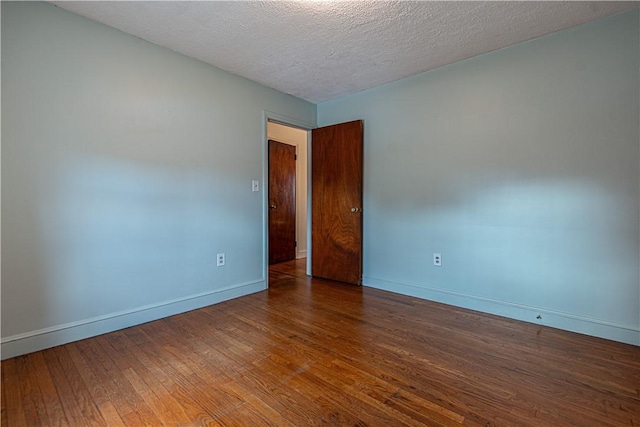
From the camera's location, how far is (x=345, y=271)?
12.0 feet

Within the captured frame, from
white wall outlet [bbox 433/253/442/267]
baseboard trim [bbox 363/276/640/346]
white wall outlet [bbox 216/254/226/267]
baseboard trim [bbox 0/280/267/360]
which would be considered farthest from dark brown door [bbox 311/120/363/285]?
white wall outlet [bbox 216/254/226/267]

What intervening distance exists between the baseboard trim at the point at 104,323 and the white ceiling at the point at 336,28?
7.09ft

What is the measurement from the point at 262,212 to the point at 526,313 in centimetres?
265

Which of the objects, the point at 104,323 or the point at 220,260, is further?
the point at 220,260

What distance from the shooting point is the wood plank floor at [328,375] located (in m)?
1.40

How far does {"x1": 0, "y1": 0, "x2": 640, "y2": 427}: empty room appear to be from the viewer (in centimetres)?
161

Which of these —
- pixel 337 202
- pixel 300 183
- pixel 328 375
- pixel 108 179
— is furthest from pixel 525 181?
pixel 300 183

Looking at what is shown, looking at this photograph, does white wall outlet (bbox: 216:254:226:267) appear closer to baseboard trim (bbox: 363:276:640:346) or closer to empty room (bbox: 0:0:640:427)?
empty room (bbox: 0:0:640:427)

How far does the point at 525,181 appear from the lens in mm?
2465

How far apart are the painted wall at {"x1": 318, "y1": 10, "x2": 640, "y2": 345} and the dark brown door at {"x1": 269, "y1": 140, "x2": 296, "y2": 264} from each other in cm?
202

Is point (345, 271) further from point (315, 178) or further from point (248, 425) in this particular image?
point (248, 425)

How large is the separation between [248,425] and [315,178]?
9.70 feet

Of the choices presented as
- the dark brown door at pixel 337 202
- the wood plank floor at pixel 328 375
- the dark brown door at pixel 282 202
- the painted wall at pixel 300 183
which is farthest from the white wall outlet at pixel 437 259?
the painted wall at pixel 300 183

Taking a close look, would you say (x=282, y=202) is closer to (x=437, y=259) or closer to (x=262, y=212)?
(x=262, y=212)
